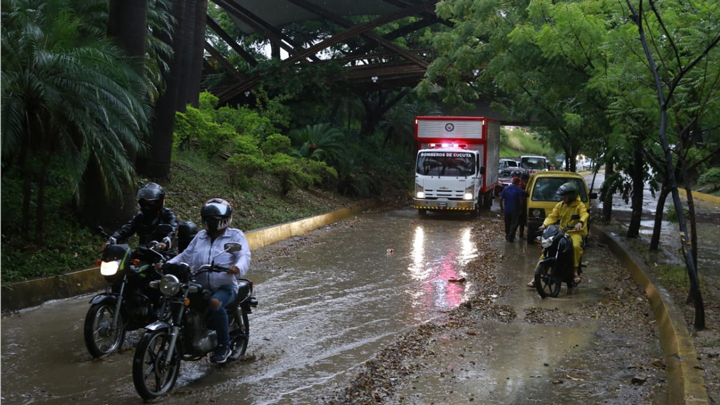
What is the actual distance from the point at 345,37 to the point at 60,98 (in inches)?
987

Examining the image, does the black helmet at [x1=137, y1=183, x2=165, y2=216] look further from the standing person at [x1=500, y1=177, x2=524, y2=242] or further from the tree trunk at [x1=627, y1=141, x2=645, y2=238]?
the tree trunk at [x1=627, y1=141, x2=645, y2=238]

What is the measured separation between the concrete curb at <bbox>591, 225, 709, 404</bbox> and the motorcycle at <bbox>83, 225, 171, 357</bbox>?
5013 mm

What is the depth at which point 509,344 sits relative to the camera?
7.94m

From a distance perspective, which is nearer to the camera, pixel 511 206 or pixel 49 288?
pixel 49 288

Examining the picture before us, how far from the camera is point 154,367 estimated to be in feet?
19.5

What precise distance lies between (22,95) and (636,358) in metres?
8.80

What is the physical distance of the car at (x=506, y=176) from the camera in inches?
1337

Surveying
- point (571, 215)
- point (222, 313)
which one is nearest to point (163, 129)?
point (571, 215)

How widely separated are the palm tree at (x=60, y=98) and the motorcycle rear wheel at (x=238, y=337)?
4.58 meters

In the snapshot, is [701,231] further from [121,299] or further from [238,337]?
[121,299]

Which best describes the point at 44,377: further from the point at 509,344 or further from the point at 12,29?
the point at 12,29

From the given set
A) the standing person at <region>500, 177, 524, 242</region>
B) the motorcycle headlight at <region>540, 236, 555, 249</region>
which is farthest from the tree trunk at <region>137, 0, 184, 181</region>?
the motorcycle headlight at <region>540, 236, 555, 249</region>

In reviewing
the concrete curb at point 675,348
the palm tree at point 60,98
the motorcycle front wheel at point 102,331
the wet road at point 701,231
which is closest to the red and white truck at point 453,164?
the wet road at point 701,231

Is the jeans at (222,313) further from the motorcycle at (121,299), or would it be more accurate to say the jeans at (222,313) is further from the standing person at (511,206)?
the standing person at (511,206)
